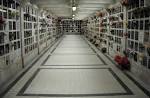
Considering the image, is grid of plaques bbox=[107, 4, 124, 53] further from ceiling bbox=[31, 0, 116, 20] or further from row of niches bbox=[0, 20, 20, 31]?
row of niches bbox=[0, 20, 20, 31]

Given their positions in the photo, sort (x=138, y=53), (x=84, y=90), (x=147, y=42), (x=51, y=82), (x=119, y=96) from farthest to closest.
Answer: (x=138, y=53), (x=51, y=82), (x=147, y=42), (x=84, y=90), (x=119, y=96)

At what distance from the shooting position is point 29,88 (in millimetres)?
4020

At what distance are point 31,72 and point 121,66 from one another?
98.8 inches

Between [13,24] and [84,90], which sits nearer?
[84,90]

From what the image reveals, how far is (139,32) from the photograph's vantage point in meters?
4.64

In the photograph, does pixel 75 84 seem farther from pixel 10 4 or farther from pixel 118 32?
pixel 118 32

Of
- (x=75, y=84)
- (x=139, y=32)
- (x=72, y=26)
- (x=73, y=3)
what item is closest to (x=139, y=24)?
(x=139, y=32)

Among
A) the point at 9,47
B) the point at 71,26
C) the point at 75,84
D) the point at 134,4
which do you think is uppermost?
the point at 71,26

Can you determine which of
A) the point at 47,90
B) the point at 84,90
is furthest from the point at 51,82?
the point at 84,90

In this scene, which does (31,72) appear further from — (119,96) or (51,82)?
(119,96)

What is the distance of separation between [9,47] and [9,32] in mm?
374

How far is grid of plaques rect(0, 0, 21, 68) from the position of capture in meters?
4.34

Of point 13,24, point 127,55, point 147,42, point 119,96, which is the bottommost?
point 119,96

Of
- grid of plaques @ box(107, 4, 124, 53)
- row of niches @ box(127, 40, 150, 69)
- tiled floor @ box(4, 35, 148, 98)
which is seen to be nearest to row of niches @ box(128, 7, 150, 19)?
row of niches @ box(127, 40, 150, 69)
